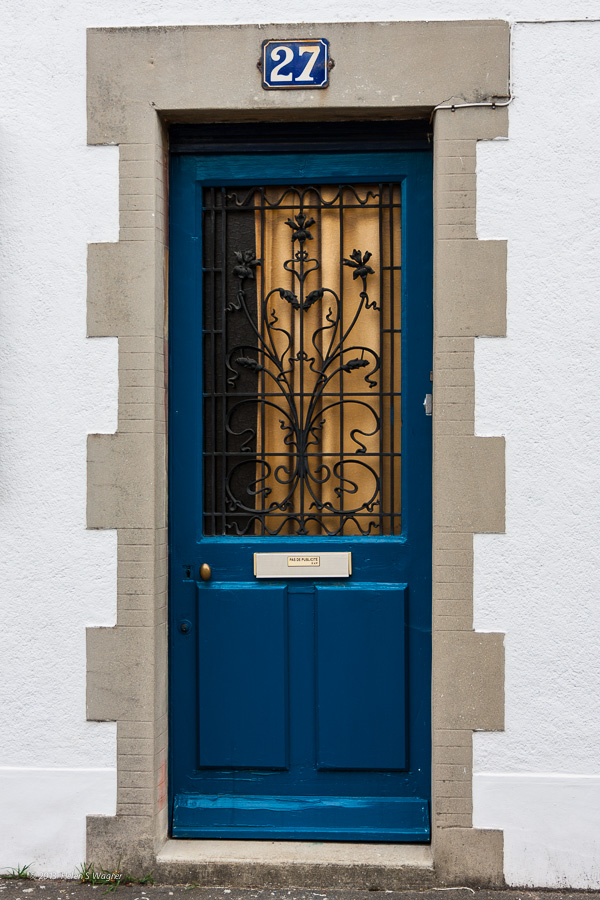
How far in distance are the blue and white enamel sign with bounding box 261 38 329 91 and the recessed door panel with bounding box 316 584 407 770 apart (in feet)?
7.13

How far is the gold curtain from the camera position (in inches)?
146

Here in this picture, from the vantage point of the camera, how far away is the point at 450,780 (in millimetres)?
3436

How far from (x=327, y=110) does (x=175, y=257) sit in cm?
92

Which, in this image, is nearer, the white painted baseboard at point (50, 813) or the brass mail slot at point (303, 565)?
the white painted baseboard at point (50, 813)

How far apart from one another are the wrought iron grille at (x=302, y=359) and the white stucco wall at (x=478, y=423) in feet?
1.57

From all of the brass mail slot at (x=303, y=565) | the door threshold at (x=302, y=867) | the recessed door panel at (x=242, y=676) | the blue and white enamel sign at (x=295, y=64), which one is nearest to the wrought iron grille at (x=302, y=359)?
the brass mail slot at (x=303, y=565)

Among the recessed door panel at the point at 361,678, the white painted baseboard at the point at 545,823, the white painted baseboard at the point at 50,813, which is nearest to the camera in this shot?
the white painted baseboard at the point at 545,823

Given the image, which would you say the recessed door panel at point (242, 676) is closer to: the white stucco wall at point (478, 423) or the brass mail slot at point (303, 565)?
the brass mail slot at point (303, 565)

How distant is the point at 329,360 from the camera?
3.71 m

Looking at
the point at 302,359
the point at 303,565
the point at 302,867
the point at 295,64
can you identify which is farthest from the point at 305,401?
the point at 302,867

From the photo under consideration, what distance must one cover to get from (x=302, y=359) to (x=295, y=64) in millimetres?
1236

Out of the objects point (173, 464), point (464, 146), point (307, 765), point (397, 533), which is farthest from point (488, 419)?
point (307, 765)

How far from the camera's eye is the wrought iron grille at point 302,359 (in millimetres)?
3709

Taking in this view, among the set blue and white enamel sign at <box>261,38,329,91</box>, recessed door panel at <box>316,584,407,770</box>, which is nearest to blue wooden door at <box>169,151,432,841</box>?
recessed door panel at <box>316,584,407,770</box>
